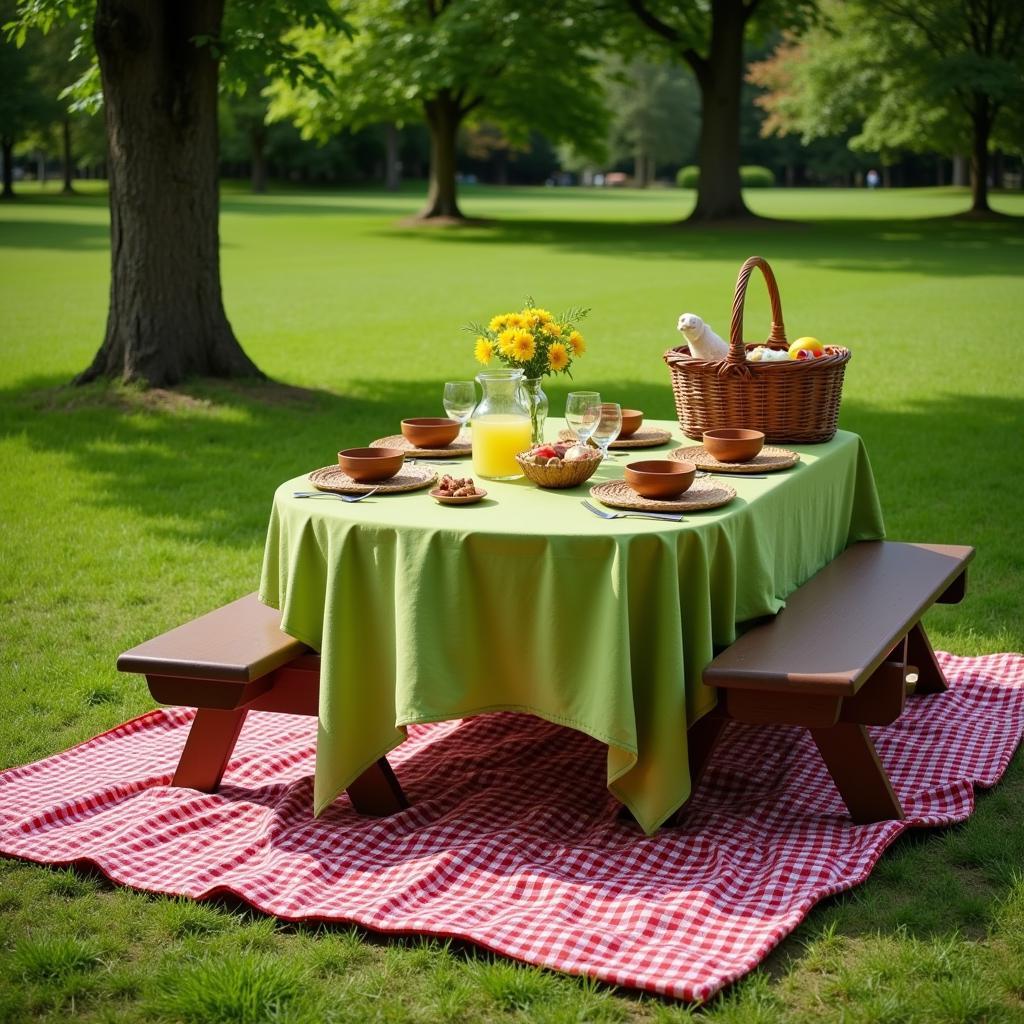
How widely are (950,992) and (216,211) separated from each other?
31.5ft

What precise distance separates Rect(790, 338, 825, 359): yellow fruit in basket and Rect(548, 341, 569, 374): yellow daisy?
Result: 3.62 ft

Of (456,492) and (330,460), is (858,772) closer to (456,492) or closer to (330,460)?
(456,492)

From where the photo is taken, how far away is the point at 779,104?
43.2m

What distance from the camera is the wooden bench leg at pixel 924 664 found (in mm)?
5230

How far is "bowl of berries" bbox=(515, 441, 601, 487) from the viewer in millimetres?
4391

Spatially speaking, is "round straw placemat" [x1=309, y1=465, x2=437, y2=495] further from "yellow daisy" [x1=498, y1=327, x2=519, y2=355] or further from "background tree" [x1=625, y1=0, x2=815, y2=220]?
"background tree" [x1=625, y1=0, x2=815, y2=220]

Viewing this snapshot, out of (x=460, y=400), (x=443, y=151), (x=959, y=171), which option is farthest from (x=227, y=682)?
(x=959, y=171)

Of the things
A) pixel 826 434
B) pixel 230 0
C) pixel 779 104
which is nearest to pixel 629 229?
pixel 779 104

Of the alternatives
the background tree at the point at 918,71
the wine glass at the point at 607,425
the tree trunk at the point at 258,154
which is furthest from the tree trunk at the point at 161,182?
the tree trunk at the point at 258,154

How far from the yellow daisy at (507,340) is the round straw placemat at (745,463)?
688 millimetres

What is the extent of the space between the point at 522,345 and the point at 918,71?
34843 millimetres

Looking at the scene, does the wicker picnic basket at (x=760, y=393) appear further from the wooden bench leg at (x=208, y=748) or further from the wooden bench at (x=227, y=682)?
the wooden bench leg at (x=208, y=748)

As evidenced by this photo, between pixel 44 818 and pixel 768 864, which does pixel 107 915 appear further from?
pixel 768 864

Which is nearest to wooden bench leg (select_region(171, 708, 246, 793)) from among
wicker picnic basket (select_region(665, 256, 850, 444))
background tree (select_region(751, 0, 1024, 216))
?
wicker picnic basket (select_region(665, 256, 850, 444))
